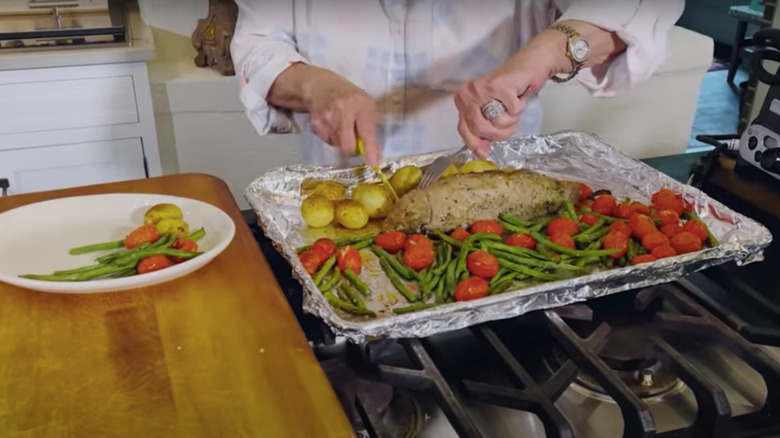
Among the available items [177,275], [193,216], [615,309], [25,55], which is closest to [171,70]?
[25,55]

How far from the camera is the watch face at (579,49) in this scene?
1112 millimetres

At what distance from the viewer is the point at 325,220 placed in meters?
1.12

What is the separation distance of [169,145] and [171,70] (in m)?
0.21

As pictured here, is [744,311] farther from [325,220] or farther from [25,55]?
[25,55]

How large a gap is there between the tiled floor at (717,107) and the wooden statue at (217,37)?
2.13m

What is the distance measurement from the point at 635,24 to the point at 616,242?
1.10 ft

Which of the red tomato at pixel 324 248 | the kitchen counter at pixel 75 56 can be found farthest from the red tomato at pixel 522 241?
the kitchen counter at pixel 75 56

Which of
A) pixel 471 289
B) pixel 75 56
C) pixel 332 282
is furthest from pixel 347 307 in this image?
pixel 75 56

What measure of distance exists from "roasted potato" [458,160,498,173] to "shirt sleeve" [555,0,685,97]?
0.25 metres

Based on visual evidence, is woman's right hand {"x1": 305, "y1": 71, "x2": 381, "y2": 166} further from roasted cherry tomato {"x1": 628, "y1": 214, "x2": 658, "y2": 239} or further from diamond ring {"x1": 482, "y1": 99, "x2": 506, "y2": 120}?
roasted cherry tomato {"x1": 628, "y1": 214, "x2": 658, "y2": 239}

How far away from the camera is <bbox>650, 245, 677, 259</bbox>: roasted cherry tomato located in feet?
3.34

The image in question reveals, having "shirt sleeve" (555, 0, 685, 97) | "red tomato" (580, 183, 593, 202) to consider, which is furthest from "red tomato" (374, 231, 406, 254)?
"shirt sleeve" (555, 0, 685, 97)

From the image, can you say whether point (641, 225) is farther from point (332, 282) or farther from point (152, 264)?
point (152, 264)

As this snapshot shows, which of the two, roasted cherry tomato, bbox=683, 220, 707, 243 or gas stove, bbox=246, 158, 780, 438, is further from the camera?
roasted cherry tomato, bbox=683, 220, 707, 243
